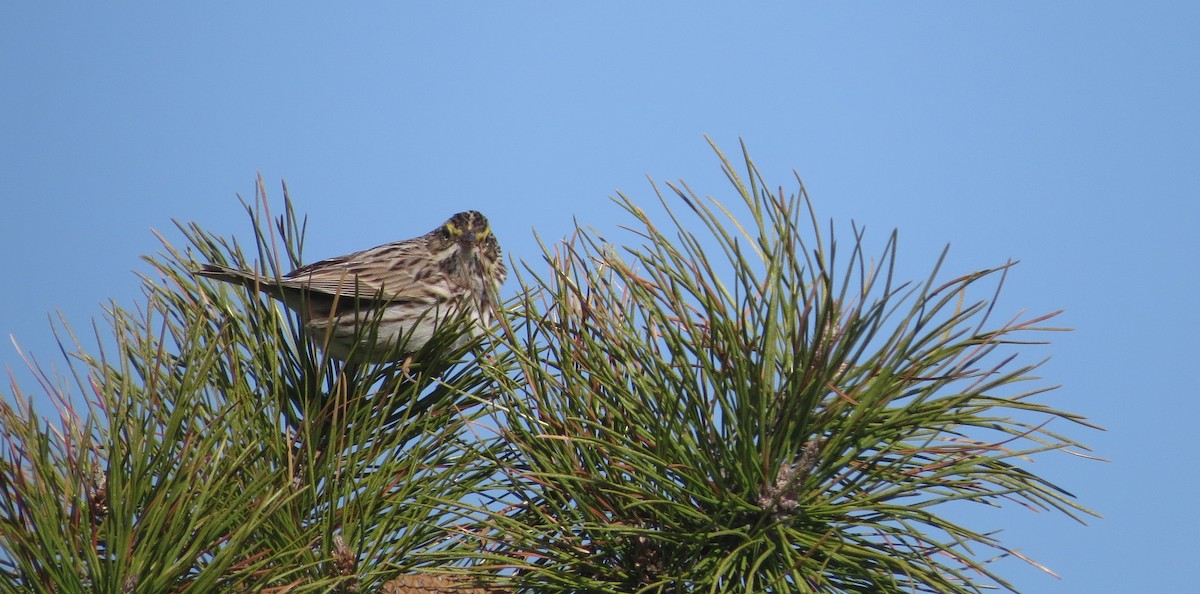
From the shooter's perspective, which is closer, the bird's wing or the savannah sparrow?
the savannah sparrow

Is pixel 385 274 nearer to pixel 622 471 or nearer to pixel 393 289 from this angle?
pixel 393 289

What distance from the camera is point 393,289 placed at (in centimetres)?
355

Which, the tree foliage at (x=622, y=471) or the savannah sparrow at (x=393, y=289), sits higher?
the savannah sparrow at (x=393, y=289)

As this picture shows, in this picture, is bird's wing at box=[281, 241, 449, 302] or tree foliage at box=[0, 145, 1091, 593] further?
bird's wing at box=[281, 241, 449, 302]

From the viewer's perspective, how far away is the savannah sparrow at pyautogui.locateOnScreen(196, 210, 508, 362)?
2.43 m

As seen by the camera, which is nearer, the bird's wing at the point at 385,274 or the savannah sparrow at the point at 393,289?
the savannah sparrow at the point at 393,289

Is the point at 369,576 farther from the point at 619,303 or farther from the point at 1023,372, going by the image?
the point at 1023,372

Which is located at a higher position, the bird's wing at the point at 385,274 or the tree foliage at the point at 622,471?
the bird's wing at the point at 385,274

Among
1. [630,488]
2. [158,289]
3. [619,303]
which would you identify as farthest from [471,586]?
[158,289]

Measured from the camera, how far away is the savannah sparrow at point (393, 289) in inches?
95.8

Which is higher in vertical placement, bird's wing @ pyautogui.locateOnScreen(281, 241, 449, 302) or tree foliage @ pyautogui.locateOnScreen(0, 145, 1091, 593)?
bird's wing @ pyautogui.locateOnScreen(281, 241, 449, 302)

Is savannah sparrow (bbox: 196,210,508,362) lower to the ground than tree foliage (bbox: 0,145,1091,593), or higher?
higher

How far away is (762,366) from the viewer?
2021 mm

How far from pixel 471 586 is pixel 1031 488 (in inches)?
39.7
